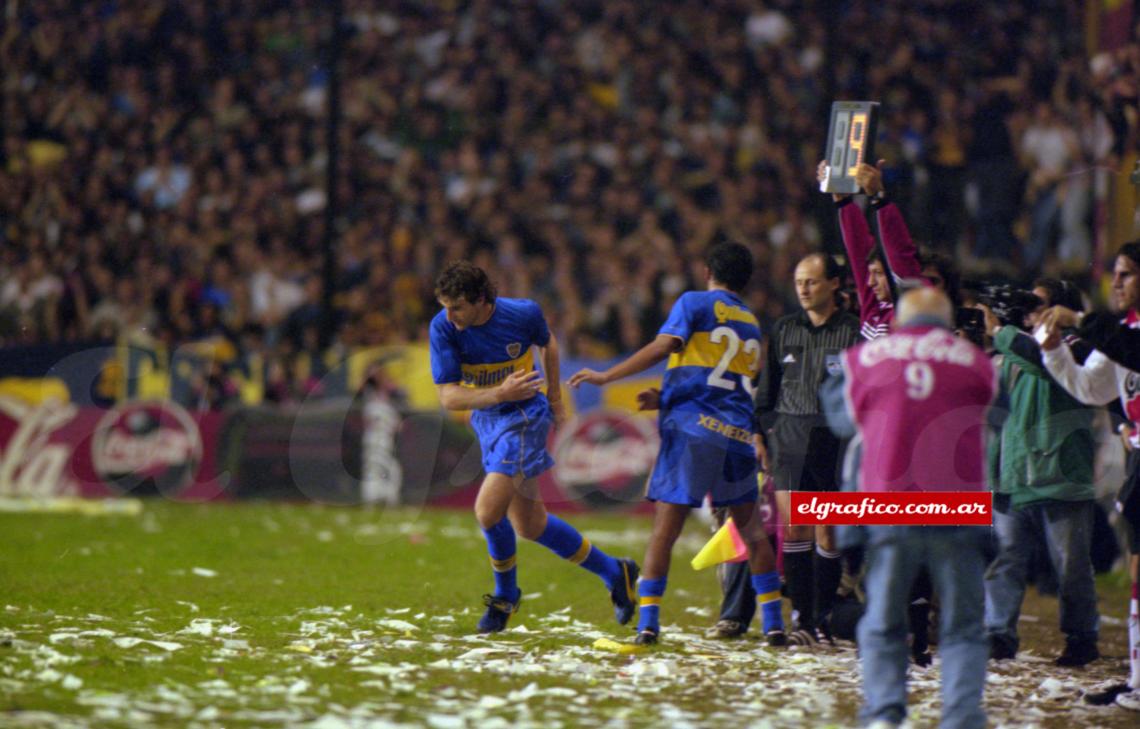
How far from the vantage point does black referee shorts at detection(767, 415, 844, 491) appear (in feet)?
25.7

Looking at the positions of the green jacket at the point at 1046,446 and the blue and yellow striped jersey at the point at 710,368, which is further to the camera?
the green jacket at the point at 1046,446

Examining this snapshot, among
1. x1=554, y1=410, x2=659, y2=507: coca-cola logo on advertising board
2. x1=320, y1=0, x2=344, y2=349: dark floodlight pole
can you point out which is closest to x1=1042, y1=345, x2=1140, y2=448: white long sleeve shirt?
x1=554, y1=410, x2=659, y2=507: coca-cola logo on advertising board

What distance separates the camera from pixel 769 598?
790 cm

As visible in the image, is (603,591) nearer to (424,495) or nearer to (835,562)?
(835,562)

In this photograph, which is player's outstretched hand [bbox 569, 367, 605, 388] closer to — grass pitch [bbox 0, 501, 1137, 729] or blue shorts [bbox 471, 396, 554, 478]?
blue shorts [bbox 471, 396, 554, 478]

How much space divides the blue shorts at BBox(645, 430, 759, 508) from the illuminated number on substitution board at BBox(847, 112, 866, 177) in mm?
1638

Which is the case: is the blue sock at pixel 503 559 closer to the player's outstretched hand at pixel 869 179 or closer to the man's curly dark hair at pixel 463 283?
the man's curly dark hair at pixel 463 283

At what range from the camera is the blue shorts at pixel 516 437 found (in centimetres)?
774

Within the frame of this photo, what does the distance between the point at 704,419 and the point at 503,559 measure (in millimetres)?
1414

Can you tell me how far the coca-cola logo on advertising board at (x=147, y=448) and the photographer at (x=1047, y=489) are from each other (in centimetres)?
1122

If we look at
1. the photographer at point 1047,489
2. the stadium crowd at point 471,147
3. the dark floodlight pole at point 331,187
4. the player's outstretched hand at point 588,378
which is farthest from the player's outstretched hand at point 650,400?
the dark floodlight pole at point 331,187

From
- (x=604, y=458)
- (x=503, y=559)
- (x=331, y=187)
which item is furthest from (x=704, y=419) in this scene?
(x=331, y=187)

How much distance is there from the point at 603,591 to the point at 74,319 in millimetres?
10800

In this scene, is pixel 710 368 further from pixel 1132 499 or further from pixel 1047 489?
pixel 1132 499
